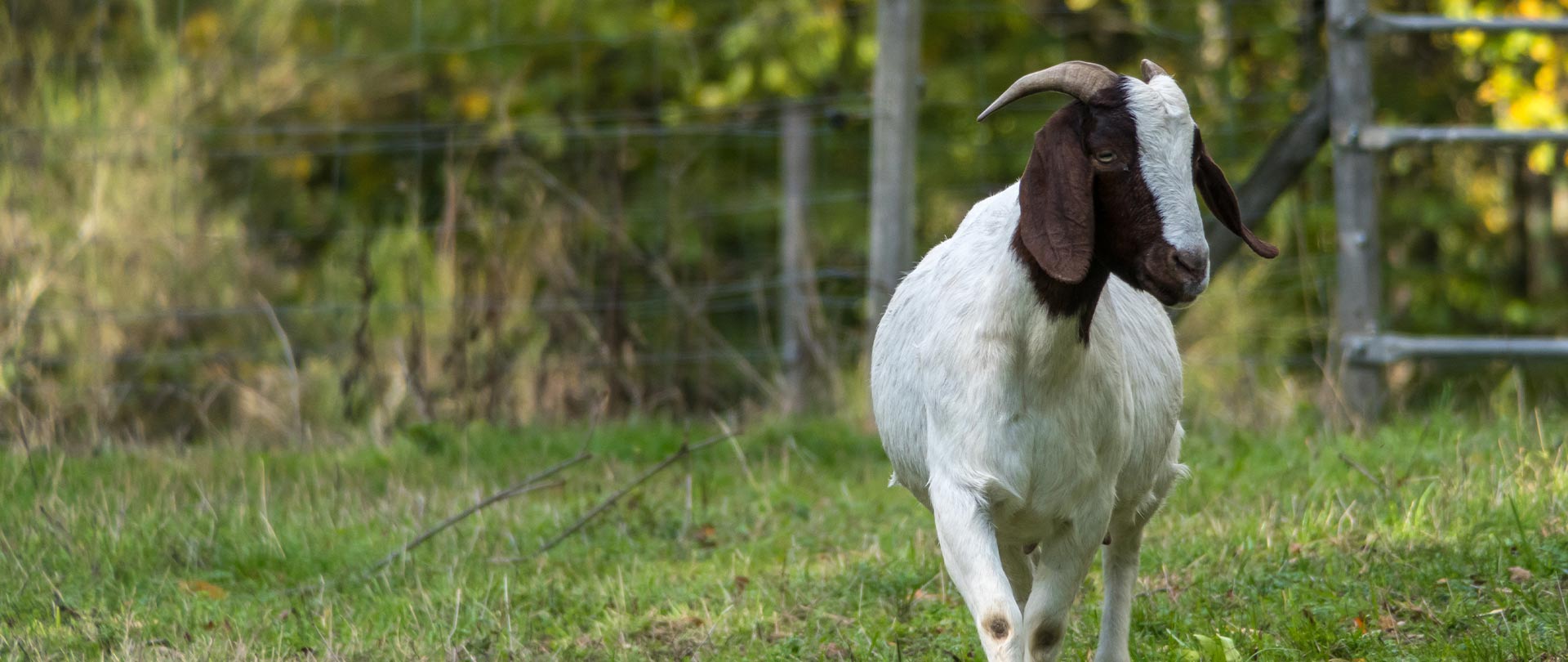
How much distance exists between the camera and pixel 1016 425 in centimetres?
369

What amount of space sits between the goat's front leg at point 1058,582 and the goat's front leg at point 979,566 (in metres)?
Result: 0.22

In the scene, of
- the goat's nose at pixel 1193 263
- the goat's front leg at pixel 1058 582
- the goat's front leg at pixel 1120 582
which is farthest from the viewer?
the goat's front leg at pixel 1120 582

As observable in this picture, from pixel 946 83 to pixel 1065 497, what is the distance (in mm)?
8909

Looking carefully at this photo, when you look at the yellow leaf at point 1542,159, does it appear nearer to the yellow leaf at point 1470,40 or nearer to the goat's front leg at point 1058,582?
the yellow leaf at point 1470,40

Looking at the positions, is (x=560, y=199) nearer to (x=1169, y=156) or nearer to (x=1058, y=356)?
(x=1058, y=356)

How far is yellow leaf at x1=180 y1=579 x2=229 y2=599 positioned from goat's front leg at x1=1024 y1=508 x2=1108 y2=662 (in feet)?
8.99

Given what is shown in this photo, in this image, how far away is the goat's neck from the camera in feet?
11.9

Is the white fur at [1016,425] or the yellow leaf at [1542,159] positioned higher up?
the white fur at [1016,425]

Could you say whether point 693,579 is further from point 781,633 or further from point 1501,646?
point 1501,646

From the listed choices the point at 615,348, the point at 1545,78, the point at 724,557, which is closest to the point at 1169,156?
the point at 724,557

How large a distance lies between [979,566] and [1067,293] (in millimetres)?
642

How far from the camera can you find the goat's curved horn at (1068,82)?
344 centimetres

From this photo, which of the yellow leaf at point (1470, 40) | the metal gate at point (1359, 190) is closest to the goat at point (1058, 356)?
the metal gate at point (1359, 190)

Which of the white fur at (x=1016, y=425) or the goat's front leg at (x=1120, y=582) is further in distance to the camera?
the goat's front leg at (x=1120, y=582)
